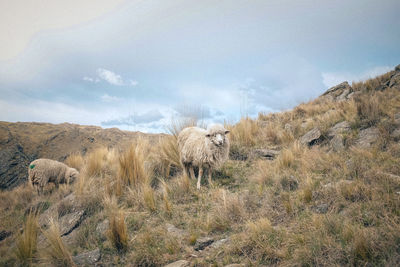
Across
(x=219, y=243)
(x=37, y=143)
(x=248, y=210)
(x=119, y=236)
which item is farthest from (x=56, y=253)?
(x=37, y=143)

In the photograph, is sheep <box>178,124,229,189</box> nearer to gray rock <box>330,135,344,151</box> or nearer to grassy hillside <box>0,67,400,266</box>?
grassy hillside <box>0,67,400,266</box>

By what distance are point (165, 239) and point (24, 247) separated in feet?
7.66

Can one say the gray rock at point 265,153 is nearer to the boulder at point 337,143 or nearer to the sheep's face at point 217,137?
the boulder at point 337,143

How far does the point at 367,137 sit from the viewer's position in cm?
544

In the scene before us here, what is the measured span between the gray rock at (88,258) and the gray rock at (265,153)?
4.95 meters

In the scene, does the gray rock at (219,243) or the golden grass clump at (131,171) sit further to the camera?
the golden grass clump at (131,171)

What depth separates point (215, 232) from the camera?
11.2 feet

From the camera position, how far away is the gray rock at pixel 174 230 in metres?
3.48

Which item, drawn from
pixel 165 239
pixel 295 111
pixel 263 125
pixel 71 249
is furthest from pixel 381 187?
pixel 295 111

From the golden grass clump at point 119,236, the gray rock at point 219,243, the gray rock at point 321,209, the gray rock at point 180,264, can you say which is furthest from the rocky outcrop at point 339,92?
the golden grass clump at point 119,236

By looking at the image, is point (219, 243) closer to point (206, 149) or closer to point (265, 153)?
point (206, 149)

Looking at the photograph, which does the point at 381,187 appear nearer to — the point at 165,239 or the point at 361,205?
the point at 361,205

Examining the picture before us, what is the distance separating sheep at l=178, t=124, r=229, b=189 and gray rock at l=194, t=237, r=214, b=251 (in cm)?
189

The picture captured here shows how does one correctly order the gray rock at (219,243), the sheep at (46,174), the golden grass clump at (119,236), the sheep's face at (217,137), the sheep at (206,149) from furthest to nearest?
the sheep at (46,174) → the sheep at (206,149) → the sheep's face at (217,137) → the golden grass clump at (119,236) → the gray rock at (219,243)
